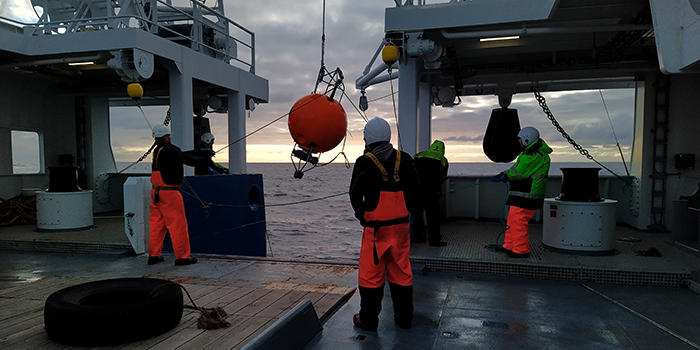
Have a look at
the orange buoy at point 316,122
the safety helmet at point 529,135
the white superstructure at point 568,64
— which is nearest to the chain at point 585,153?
the white superstructure at point 568,64

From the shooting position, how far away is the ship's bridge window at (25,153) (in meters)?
10.3

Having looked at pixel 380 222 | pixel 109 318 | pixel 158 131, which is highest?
pixel 158 131

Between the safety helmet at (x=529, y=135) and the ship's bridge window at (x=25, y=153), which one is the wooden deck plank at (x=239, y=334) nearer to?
the safety helmet at (x=529, y=135)

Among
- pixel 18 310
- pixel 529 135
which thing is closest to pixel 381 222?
pixel 18 310

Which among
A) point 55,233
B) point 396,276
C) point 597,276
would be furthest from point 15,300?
point 597,276

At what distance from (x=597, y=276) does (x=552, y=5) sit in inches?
134

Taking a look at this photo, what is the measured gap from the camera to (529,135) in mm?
5867

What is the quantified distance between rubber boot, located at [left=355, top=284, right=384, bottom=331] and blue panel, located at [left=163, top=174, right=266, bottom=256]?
3.73 metres

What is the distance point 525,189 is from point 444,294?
193 centimetres

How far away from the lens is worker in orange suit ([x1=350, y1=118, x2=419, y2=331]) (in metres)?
3.52

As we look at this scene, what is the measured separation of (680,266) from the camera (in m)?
5.25

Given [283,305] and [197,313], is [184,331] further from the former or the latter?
[283,305]

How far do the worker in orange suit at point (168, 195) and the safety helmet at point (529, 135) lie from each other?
4.31m

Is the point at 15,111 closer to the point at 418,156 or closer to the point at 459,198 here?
the point at 418,156
